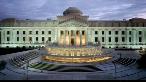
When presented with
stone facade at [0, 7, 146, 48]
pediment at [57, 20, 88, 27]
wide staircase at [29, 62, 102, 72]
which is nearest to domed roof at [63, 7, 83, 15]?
stone facade at [0, 7, 146, 48]

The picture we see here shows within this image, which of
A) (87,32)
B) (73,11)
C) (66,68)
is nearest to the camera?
(66,68)

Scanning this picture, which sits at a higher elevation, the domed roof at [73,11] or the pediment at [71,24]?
the domed roof at [73,11]

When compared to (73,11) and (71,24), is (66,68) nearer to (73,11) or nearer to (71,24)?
(71,24)

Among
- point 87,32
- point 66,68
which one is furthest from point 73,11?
point 66,68

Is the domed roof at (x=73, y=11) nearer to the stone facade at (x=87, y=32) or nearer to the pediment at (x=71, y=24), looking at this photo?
the stone facade at (x=87, y=32)

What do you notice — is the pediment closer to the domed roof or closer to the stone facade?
the stone facade

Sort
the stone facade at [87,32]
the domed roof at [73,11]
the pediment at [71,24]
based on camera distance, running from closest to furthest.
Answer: the pediment at [71,24] → the domed roof at [73,11] → the stone facade at [87,32]

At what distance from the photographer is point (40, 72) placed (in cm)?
3153

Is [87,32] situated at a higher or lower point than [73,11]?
lower

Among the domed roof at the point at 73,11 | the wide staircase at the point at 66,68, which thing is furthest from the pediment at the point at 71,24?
the wide staircase at the point at 66,68

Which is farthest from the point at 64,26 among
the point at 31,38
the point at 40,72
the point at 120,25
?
the point at 40,72

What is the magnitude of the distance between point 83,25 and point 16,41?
23766 millimetres

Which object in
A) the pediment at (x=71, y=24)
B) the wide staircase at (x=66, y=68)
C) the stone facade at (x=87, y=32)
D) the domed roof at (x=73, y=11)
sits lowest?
the wide staircase at (x=66, y=68)

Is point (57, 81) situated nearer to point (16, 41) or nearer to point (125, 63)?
point (125, 63)
